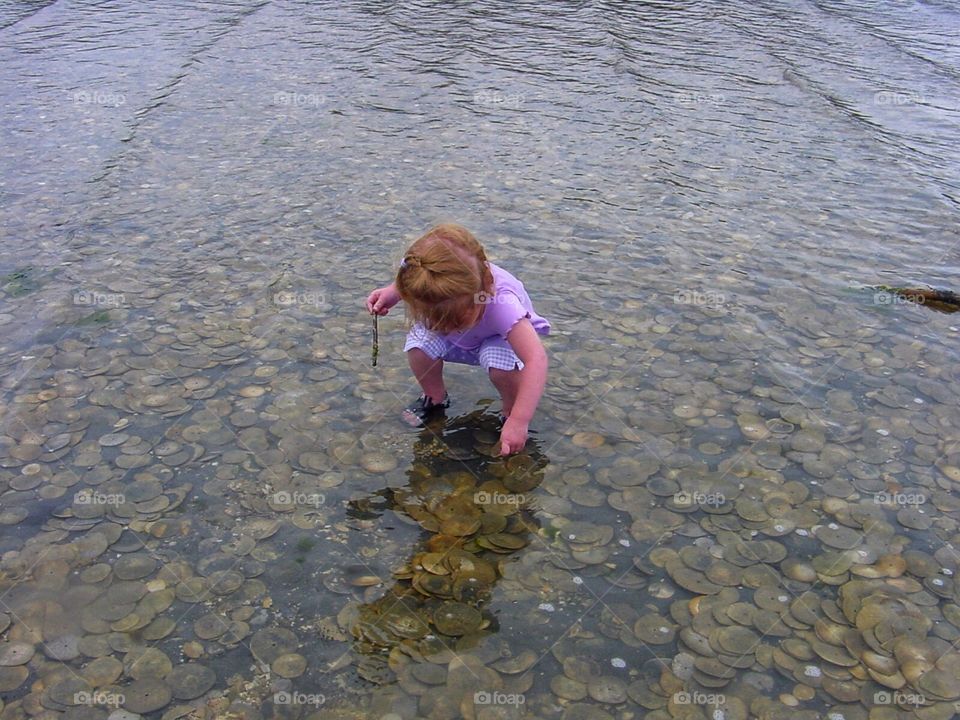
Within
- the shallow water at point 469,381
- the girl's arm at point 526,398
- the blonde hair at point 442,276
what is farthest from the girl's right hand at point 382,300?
the girl's arm at point 526,398

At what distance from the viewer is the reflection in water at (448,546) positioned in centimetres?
417

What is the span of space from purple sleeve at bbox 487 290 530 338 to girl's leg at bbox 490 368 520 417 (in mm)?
292

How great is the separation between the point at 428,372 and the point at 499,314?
2.48 feet

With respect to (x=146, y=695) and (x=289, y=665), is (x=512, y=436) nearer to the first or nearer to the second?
(x=289, y=665)

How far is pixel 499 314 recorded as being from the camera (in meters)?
5.07

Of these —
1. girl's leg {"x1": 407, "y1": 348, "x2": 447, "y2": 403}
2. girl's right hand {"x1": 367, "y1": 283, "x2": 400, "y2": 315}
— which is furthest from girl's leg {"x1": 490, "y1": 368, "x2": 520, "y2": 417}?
girl's right hand {"x1": 367, "y1": 283, "x2": 400, "y2": 315}

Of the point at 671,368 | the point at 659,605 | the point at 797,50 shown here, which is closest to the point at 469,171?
the point at 671,368

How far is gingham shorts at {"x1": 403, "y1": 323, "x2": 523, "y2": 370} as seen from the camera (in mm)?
5250

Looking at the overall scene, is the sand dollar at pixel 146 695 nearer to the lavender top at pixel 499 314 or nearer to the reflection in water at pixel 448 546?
the reflection in water at pixel 448 546

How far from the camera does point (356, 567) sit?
462 cm

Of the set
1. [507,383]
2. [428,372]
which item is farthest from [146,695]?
[507,383]

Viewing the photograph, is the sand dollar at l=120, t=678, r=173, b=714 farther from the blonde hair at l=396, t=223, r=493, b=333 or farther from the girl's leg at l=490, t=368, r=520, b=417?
the girl's leg at l=490, t=368, r=520, b=417

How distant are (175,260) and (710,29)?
34.3 feet

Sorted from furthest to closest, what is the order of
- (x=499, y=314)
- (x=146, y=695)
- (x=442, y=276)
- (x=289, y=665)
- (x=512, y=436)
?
(x=499, y=314), (x=512, y=436), (x=442, y=276), (x=289, y=665), (x=146, y=695)
